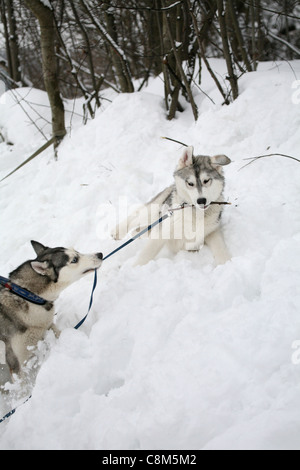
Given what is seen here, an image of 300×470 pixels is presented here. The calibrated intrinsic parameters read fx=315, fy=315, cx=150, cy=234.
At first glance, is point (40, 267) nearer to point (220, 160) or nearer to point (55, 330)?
point (55, 330)

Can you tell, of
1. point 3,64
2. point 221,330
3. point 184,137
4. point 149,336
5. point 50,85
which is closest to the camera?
point 221,330

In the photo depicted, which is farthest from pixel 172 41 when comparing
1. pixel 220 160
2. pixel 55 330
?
pixel 55 330

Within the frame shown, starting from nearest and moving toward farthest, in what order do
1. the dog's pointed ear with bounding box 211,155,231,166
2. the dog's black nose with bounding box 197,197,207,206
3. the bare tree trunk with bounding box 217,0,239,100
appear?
the dog's black nose with bounding box 197,197,207,206 < the dog's pointed ear with bounding box 211,155,231,166 < the bare tree trunk with bounding box 217,0,239,100

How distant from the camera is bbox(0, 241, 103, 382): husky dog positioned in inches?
110

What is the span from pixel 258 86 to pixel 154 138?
2090mm

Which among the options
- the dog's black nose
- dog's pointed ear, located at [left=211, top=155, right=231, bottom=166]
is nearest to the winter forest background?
dog's pointed ear, located at [left=211, top=155, right=231, bottom=166]

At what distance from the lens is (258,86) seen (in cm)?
546

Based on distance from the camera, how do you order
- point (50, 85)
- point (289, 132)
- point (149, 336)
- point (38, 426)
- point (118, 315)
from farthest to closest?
point (50, 85)
point (289, 132)
point (118, 315)
point (149, 336)
point (38, 426)

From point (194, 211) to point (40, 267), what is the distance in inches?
67.2

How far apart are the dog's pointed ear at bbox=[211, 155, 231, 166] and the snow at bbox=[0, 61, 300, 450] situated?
2.53ft

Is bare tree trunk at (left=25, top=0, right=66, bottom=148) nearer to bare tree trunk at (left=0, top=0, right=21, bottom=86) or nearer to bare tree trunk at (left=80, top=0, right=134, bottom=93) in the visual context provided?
bare tree trunk at (left=80, top=0, right=134, bottom=93)

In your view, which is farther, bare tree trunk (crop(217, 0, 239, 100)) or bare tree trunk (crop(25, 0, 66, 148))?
bare tree trunk (crop(25, 0, 66, 148))
